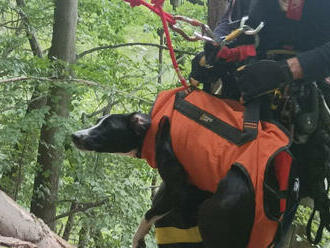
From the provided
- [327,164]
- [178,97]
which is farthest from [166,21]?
[327,164]

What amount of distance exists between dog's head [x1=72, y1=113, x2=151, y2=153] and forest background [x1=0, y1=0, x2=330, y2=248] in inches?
52.4

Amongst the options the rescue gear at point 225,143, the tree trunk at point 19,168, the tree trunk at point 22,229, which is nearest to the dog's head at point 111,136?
the rescue gear at point 225,143

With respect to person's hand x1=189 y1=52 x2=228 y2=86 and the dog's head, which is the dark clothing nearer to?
person's hand x1=189 y1=52 x2=228 y2=86

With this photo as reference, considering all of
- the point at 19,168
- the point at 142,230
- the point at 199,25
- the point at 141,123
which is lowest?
the point at 19,168

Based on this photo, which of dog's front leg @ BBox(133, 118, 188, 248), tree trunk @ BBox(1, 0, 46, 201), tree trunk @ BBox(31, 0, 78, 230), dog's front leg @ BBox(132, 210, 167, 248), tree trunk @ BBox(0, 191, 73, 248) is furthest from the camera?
tree trunk @ BBox(31, 0, 78, 230)

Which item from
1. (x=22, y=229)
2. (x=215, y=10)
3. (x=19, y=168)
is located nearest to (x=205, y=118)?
(x=215, y=10)

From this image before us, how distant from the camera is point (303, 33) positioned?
2045 mm

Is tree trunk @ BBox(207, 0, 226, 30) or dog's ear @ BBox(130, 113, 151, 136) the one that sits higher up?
tree trunk @ BBox(207, 0, 226, 30)

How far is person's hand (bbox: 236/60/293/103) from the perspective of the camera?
191 cm

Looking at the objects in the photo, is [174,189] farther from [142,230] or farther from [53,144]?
[53,144]

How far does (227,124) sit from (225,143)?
0.09 meters

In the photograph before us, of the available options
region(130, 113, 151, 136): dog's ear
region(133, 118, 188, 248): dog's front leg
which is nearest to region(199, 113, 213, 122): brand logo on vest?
region(133, 118, 188, 248): dog's front leg

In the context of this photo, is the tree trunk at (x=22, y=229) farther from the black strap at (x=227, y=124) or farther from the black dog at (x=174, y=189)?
the black strap at (x=227, y=124)

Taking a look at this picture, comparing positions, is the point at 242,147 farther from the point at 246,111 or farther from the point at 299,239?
the point at 299,239
